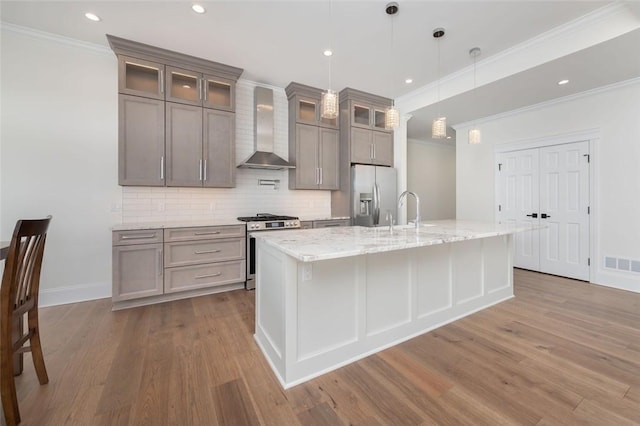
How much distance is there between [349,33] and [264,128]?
1.73 metres

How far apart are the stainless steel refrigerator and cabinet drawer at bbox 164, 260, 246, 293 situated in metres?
1.98

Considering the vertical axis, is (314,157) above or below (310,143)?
below

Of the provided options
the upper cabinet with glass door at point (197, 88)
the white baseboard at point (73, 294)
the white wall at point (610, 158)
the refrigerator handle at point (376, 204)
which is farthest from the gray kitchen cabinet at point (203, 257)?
the white wall at point (610, 158)

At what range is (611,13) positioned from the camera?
7.98ft

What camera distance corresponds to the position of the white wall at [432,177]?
22.1 ft

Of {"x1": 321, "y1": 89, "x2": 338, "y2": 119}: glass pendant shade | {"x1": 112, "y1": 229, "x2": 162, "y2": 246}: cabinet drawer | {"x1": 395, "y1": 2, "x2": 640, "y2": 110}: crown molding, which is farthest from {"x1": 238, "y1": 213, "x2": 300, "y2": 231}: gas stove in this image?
{"x1": 395, "y1": 2, "x2": 640, "y2": 110}: crown molding

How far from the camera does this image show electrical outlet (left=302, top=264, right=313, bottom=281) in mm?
1719

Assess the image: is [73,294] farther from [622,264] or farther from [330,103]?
[622,264]

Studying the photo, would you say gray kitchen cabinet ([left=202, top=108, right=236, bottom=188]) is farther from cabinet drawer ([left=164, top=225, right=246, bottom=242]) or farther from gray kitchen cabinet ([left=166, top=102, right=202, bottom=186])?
cabinet drawer ([left=164, top=225, right=246, bottom=242])

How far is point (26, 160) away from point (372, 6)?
3.90 m

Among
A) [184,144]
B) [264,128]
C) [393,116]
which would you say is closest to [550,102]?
[393,116]

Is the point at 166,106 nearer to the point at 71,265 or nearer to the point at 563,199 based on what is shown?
the point at 71,265

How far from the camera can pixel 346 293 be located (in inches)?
75.1

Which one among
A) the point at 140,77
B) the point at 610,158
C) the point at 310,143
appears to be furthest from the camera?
the point at 310,143
